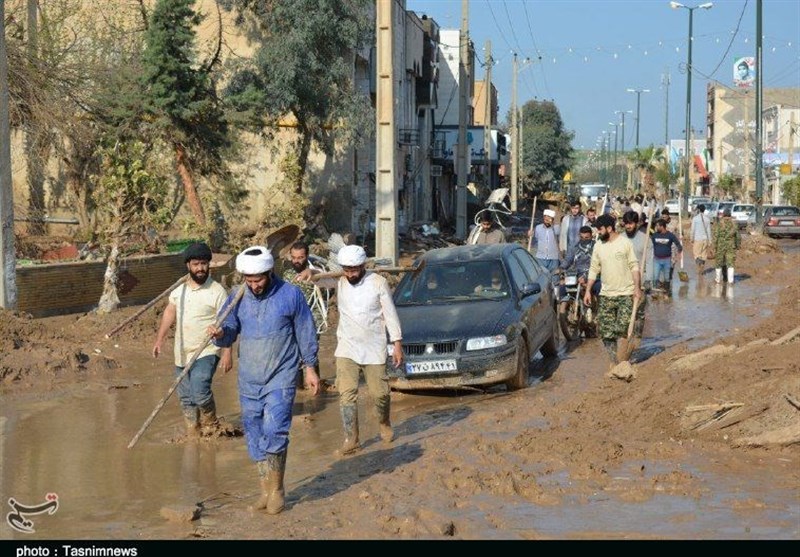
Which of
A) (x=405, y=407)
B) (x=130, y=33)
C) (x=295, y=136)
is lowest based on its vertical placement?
(x=405, y=407)

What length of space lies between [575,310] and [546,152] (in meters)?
83.1

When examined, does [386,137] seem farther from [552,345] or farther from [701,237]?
[701,237]

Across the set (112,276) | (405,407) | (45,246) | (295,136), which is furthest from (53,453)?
(295,136)

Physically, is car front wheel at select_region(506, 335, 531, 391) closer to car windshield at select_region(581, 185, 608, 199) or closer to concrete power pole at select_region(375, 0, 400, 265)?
concrete power pole at select_region(375, 0, 400, 265)

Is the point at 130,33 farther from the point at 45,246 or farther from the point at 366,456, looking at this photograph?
the point at 366,456

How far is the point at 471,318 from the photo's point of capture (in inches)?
495

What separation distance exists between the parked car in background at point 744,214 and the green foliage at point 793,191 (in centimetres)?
573

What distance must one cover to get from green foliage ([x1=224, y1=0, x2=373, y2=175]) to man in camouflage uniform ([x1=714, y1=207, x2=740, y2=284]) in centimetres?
1155

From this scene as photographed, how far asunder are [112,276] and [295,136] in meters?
19.6

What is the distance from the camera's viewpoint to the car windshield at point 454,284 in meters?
13.2

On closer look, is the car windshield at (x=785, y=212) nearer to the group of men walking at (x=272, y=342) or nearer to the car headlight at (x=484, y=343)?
the group of men walking at (x=272, y=342)

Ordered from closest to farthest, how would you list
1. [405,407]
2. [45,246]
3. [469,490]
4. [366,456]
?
[469,490] → [366,456] → [405,407] → [45,246]

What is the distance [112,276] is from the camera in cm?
1709

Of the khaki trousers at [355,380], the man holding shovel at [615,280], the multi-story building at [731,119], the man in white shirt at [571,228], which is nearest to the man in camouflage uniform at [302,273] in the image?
the khaki trousers at [355,380]
